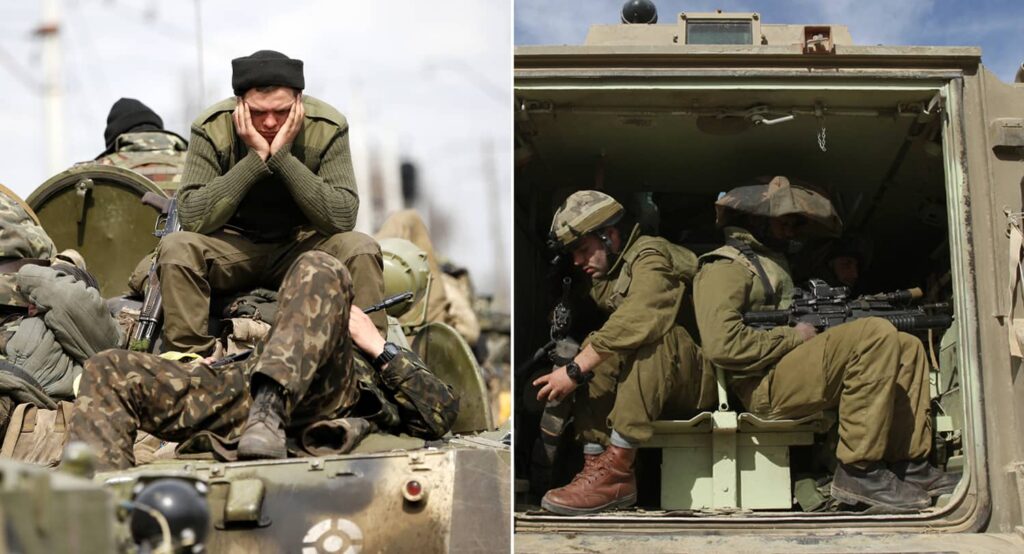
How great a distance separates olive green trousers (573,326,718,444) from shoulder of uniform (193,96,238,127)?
198 cm

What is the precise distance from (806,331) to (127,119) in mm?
4649

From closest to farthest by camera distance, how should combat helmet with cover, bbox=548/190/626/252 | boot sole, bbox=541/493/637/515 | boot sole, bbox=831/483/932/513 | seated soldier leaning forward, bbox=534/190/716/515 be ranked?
1. boot sole, bbox=831/483/932/513
2. boot sole, bbox=541/493/637/515
3. seated soldier leaning forward, bbox=534/190/716/515
4. combat helmet with cover, bbox=548/190/626/252

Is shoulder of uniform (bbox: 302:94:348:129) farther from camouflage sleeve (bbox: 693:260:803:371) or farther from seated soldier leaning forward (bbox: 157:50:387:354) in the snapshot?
camouflage sleeve (bbox: 693:260:803:371)

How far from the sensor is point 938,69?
620 cm

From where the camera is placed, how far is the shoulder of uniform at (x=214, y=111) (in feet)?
18.9

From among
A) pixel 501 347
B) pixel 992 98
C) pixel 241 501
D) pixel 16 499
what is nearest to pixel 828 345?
pixel 992 98

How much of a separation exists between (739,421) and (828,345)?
21.2 inches

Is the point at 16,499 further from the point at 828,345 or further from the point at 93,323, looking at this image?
the point at 828,345

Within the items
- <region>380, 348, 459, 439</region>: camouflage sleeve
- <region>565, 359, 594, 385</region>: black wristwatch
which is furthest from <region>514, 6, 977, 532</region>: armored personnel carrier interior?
<region>380, 348, 459, 439</region>: camouflage sleeve

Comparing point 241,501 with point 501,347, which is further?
point 501,347

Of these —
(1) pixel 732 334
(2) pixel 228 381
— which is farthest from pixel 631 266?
(2) pixel 228 381

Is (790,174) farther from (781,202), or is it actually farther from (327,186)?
(327,186)

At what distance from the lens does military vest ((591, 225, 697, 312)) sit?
6.86 m

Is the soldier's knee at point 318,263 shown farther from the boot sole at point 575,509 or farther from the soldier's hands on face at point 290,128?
the boot sole at point 575,509
